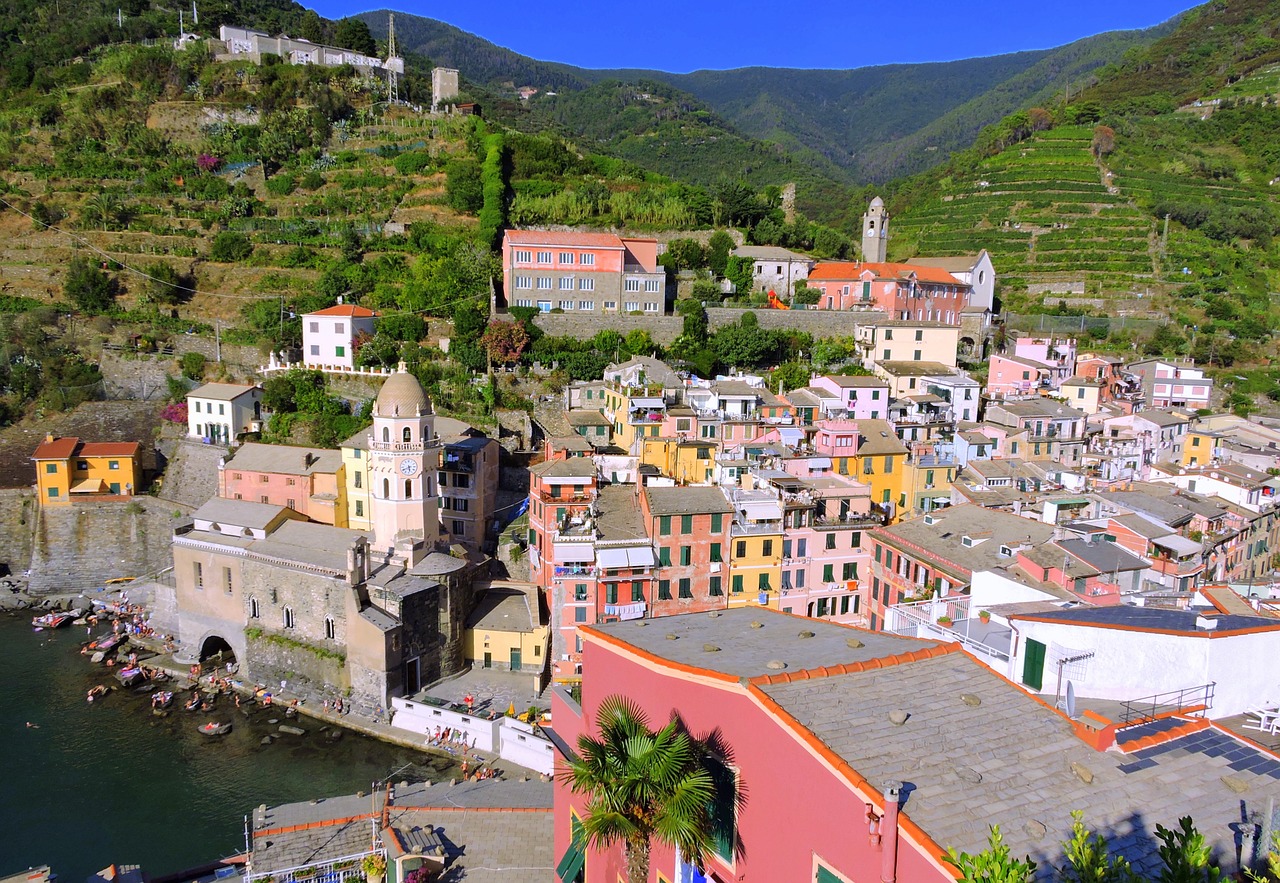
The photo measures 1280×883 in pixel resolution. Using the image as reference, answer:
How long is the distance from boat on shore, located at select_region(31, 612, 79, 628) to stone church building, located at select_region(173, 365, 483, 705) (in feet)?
19.2

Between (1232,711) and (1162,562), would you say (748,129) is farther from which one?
(1232,711)

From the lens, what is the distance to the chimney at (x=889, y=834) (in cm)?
614

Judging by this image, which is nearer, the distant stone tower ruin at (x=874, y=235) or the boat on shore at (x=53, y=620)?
the boat on shore at (x=53, y=620)

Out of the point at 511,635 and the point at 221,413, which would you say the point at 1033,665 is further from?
the point at 221,413

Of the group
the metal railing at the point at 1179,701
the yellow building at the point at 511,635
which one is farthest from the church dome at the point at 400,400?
the metal railing at the point at 1179,701

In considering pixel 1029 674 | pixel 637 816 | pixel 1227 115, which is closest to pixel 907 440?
pixel 1029 674

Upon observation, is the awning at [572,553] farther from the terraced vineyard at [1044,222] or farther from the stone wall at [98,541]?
the terraced vineyard at [1044,222]

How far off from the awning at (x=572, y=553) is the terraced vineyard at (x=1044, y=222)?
1601 inches

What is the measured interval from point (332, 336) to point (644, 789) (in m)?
35.5

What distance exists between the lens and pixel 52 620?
30.7 meters

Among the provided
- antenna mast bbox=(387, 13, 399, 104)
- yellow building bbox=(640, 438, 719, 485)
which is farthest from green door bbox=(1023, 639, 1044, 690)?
antenna mast bbox=(387, 13, 399, 104)

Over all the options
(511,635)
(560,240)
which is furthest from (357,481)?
(560,240)

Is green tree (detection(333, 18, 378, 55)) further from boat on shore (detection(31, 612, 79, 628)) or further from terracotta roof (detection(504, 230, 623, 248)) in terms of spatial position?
boat on shore (detection(31, 612, 79, 628))

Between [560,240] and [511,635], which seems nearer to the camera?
[511,635]
